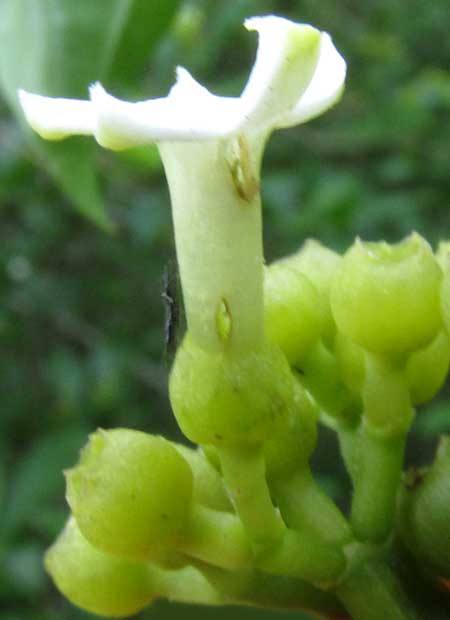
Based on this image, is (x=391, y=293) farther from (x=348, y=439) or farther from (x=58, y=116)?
(x=58, y=116)

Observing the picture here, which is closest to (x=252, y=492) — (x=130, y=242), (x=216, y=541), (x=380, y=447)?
(x=216, y=541)

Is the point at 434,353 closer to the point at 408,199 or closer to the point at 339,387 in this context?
the point at 339,387

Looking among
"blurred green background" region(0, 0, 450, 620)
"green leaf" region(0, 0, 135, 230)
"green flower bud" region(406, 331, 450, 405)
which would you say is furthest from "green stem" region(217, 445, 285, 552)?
"blurred green background" region(0, 0, 450, 620)

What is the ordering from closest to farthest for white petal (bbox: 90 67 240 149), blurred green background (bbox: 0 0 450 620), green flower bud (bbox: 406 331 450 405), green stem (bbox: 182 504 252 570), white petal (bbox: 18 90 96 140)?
white petal (bbox: 90 67 240 149) → white petal (bbox: 18 90 96 140) → green stem (bbox: 182 504 252 570) → green flower bud (bbox: 406 331 450 405) → blurred green background (bbox: 0 0 450 620)

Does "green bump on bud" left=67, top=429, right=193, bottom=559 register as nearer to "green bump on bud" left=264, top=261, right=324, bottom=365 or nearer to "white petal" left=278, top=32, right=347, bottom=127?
"green bump on bud" left=264, top=261, right=324, bottom=365

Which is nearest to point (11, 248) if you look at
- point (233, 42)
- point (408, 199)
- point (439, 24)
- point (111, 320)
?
point (111, 320)

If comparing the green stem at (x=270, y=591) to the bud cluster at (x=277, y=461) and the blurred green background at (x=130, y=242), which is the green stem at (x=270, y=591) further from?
the blurred green background at (x=130, y=242)
